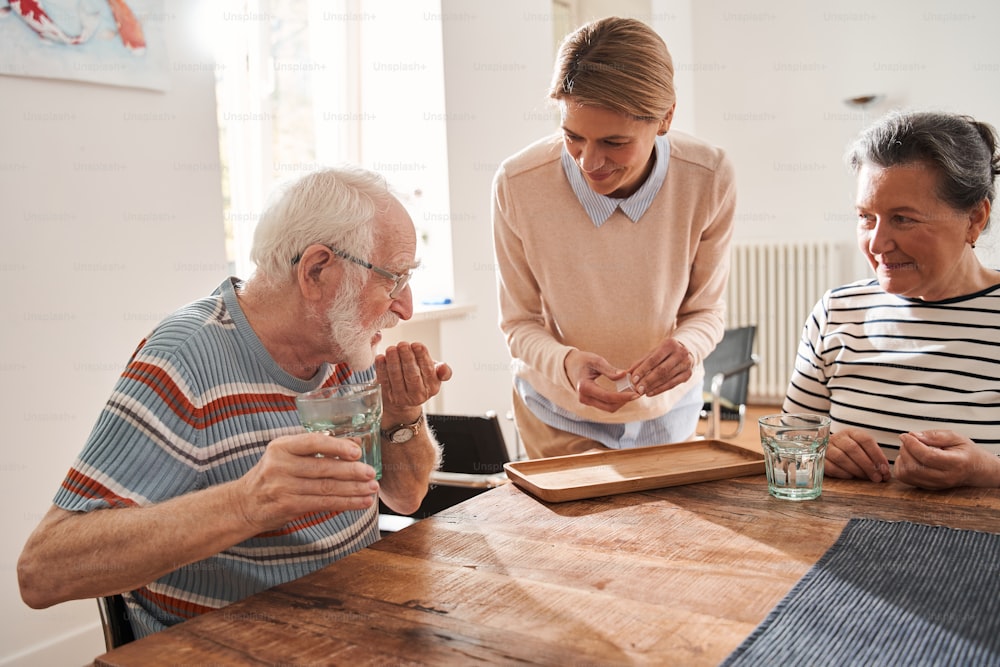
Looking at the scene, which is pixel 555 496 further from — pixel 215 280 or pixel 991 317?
pixel 215 280

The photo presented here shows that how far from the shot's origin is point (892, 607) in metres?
1.00

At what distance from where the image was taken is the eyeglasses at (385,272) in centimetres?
152

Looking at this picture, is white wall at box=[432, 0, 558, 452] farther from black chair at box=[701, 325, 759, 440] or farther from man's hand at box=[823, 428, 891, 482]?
man's hand at box=[823, 428, 891, 482]

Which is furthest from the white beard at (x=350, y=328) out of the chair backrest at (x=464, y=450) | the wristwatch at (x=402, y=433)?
the chair backrest at (x=464, y=450)

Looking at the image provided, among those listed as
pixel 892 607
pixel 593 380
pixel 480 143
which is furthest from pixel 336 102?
pixel 892 607

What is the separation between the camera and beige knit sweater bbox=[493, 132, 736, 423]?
209 centimetres

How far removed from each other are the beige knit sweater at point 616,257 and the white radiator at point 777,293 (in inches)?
162

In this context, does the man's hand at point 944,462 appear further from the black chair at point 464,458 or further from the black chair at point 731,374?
the black chair at point 731,374

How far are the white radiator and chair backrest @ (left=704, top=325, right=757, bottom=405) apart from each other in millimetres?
2184

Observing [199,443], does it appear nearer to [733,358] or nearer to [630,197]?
[630,197]

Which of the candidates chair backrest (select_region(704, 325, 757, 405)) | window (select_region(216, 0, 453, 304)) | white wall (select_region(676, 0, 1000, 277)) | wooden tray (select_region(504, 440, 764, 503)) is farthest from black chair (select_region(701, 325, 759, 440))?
white wall (select_region(676, 0, 1000, 277))

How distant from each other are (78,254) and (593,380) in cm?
166

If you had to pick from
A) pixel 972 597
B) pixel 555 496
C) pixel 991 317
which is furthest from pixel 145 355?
pixel 991 317

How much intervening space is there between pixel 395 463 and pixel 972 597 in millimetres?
1071
